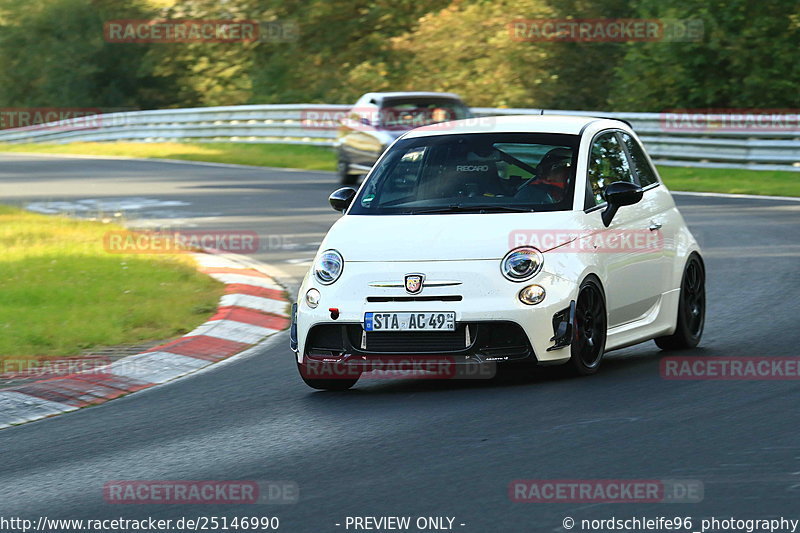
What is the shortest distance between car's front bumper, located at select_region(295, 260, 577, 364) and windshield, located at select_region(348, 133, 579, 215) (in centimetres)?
70

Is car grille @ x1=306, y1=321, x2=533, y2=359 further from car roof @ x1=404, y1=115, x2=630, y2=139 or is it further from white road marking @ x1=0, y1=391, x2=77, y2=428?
white road marking @ x1=0, y1=391, x2=77, y2=428

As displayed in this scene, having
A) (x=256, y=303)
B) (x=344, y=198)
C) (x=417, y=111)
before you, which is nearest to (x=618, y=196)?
(x=344, y=198)

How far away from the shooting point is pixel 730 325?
34.3ft

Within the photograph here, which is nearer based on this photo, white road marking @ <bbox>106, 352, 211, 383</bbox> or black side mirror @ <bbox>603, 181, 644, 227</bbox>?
black side mirror @ <bbox>603, 181, 644, 227</bbox>

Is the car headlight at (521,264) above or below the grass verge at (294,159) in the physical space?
above

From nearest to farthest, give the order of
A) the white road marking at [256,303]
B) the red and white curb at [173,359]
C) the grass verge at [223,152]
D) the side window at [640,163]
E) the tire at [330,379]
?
the tire at [330,379]
the red and white curb at [173,359]
the side window at [640,163]
the white road marking at [256,303]
the grass verge at [223,152]

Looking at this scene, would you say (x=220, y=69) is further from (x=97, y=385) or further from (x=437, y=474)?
(x=437, y=474)

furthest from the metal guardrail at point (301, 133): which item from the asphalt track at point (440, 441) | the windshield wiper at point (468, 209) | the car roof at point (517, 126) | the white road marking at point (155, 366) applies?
the asphalt track at point (440, 441)

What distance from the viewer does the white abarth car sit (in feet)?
26.4

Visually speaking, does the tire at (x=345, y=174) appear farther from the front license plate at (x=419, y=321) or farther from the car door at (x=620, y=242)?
the front license plate at (x=419, y=321)

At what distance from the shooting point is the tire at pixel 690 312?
9.62 m

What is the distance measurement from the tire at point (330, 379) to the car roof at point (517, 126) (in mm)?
1794

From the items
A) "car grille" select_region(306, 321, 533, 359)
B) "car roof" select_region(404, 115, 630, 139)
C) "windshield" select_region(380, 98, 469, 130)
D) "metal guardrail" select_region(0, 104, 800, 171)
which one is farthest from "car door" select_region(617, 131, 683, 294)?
"windshield" select_region(380, 98, 469, 130)

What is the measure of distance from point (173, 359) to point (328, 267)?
231 centimetres
